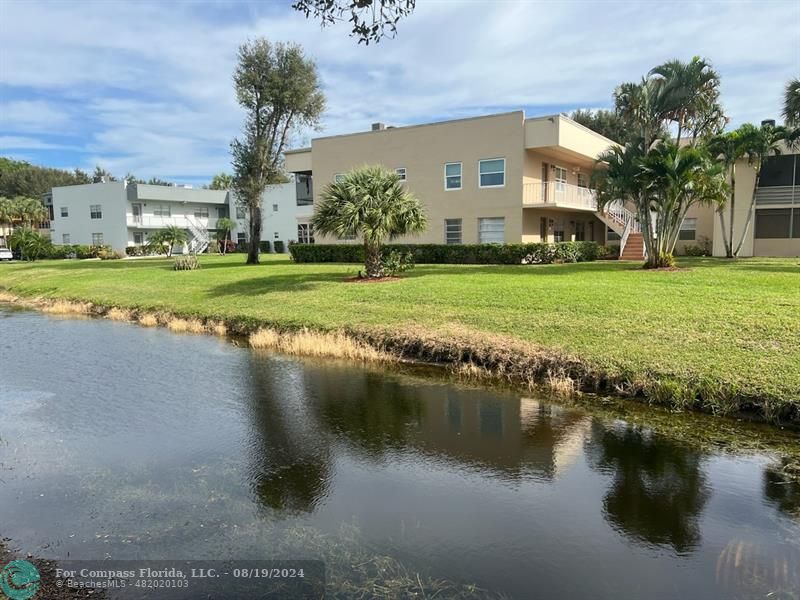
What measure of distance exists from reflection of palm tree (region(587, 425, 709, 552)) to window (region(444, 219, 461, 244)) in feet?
75.1

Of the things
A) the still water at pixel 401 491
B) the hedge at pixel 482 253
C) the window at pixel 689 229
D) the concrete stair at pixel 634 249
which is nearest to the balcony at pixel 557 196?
the hedge at pixel 482 253

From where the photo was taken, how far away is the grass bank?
31.5 ft

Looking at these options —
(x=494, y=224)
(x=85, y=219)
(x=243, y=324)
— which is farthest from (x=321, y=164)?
(x=85, y=219)

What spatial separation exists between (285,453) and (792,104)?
28.2m

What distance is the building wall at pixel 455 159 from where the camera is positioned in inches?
1137

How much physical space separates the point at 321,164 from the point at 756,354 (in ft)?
95.4

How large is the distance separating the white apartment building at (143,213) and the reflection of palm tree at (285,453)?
45054mm

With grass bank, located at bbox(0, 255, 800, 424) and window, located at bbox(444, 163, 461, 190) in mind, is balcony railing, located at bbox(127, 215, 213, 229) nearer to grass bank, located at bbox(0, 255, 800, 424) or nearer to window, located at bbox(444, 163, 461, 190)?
window, located at bbox(444, 163, 461, 190)

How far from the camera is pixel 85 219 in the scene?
59.7m

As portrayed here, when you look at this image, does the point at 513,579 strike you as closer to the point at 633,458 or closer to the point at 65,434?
the point at 633,458

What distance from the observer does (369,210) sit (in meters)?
18.9

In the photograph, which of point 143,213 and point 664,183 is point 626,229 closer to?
point 664,183

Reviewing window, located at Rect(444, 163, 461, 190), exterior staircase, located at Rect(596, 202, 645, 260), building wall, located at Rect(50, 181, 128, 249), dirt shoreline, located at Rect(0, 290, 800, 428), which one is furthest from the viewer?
building wall, located at Rect(50, 181, 128, 249)

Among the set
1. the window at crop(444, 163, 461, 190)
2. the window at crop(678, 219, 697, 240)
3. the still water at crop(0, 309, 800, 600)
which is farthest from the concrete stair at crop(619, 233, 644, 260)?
the still water at crop(0, 309, 800, 600)
